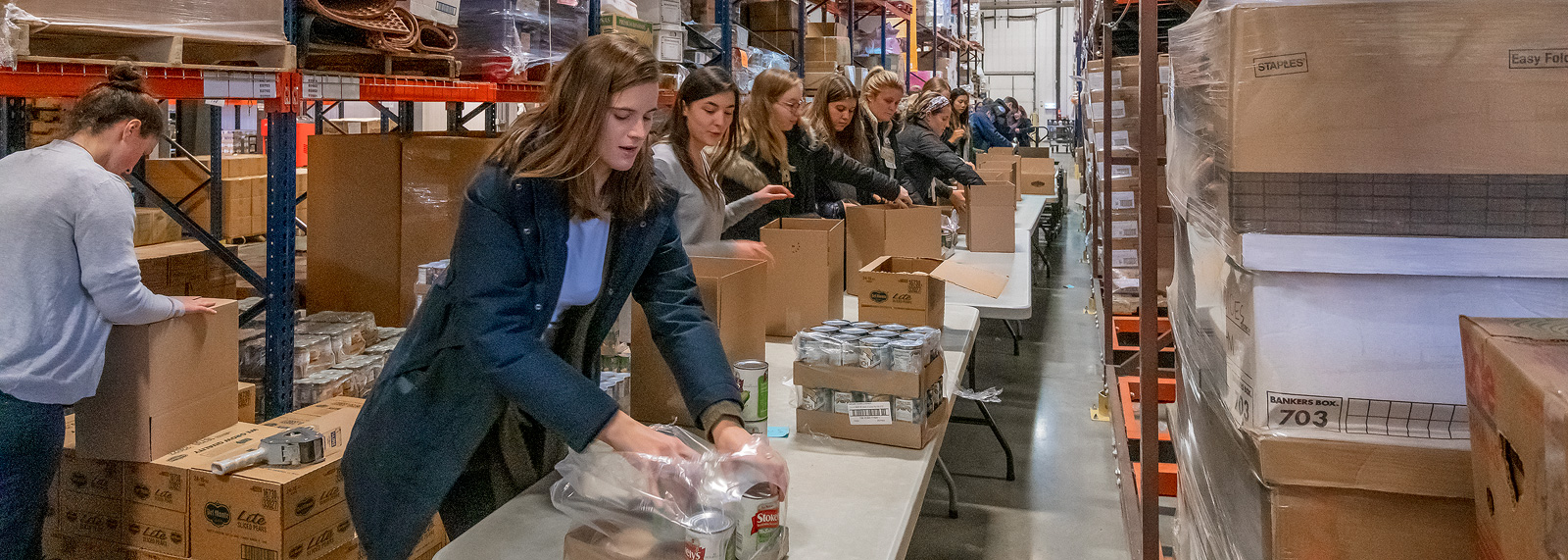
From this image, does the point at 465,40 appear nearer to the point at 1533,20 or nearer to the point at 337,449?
the point at 337,449

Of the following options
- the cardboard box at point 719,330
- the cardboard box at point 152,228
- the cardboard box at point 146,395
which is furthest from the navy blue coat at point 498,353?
the cardboard box at point 152,228

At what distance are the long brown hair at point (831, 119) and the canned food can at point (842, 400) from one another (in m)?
2.45

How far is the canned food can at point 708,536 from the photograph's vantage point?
4.54ft

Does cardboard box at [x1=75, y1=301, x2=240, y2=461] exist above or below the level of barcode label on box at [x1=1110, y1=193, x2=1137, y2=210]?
below

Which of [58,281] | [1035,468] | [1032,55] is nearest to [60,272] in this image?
[58,281]

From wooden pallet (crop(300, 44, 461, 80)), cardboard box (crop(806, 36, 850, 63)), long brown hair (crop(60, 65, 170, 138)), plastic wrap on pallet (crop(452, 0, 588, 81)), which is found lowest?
long brown hair (crop(60, 65, 170, 138))

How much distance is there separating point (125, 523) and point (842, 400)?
2.02m

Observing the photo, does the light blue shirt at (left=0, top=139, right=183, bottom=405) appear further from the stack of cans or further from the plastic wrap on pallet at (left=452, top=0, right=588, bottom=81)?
the stack of cans

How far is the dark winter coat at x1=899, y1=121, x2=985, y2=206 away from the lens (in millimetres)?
5730

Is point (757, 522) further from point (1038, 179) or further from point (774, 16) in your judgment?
point (1038, 179)

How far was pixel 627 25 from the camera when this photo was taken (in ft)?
15.3

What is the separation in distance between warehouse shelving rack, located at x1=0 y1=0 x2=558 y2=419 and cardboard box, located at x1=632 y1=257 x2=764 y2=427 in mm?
774

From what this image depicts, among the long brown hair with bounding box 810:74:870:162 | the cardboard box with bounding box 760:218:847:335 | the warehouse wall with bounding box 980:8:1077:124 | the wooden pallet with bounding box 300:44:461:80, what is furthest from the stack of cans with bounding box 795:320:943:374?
the warehouse wall with bounding box 980:8:1077:124

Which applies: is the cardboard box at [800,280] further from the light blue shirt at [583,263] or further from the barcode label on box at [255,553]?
the barcode label on box at [255,553]
